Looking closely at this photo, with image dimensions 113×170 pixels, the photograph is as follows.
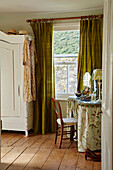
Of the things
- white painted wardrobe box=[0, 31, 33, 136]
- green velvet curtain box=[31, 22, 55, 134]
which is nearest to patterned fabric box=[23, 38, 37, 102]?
white painted wardrobe box=[0, 31, 33, 136]

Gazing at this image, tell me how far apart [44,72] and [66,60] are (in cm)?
60

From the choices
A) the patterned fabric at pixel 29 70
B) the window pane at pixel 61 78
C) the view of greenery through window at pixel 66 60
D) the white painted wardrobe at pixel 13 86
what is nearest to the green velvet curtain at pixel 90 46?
the view of greenery through window at pixel 66 60

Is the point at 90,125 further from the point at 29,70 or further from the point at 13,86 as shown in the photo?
the point at 13,86

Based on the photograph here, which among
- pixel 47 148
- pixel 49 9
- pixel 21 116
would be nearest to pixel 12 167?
pixel 47 148

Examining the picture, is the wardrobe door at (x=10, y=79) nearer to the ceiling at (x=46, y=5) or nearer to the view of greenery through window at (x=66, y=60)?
the ceiling at (x=46, y=5)

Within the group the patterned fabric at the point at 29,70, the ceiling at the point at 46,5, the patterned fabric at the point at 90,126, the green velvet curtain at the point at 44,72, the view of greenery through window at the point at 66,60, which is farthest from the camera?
the view of greenery through window at the point at 66,60

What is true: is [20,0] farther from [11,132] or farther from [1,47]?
[11,132]

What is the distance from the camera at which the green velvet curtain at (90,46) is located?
4438mm

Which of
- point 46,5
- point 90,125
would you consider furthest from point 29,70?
point 90,125

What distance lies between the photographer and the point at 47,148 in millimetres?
3721

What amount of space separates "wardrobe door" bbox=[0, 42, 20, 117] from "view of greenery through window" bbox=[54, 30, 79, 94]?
0.97 meters

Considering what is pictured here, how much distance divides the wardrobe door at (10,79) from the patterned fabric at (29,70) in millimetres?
175

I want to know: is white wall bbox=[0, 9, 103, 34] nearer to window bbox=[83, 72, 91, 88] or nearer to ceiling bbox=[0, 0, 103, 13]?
ceiling bbox=[0, 0, 103, 13]

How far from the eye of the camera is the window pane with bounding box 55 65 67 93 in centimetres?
496
